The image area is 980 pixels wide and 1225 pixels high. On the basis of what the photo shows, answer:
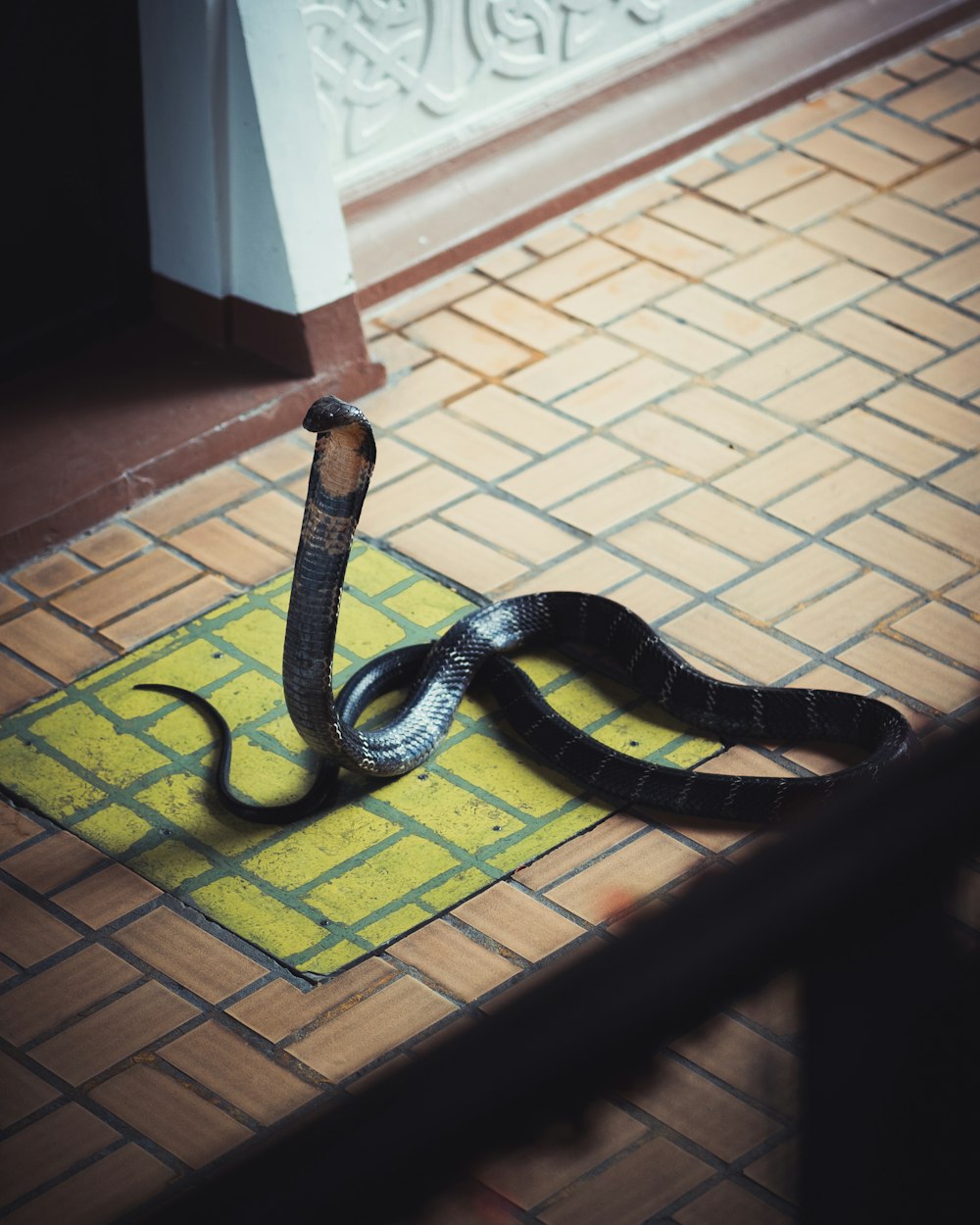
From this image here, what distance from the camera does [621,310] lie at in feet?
13.9

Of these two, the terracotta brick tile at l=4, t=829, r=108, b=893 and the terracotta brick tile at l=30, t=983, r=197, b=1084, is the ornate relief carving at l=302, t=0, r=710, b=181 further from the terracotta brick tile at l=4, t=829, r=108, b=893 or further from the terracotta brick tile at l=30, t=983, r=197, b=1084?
the terracotta brick tile at l=30, t=983, r=197, b=1084

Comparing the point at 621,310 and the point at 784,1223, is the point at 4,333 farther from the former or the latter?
the point at 784,1223

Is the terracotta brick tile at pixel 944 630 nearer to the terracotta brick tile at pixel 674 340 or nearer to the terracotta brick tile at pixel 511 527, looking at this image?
the terracotta brick tile at pixel 511 527

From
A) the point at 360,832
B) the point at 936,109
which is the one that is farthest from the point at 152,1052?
the point at 936,109

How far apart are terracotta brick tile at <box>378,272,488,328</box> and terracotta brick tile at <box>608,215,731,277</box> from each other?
415 mm

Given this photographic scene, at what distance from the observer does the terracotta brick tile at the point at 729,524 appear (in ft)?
11.6

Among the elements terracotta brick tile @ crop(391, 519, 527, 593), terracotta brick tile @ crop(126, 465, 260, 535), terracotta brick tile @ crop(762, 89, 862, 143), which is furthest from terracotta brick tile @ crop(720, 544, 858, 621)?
terracotta brick tile @ crop(762, 89, 862, 143)

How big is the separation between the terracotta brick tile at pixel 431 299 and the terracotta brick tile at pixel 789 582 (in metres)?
1.27

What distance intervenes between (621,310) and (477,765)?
1.63m

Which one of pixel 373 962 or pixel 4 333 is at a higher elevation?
pixel 4 333

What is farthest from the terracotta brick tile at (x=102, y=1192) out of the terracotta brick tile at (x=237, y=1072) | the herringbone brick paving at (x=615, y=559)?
the terracotta brick tile at (x=237, y=1072)

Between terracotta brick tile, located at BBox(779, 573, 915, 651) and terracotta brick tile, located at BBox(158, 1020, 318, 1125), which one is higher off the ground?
terracotta brick tile, located at BBox(779, 573, 915, 651)

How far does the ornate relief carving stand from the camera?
4051mm

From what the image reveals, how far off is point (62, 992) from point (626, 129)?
2966 mm
